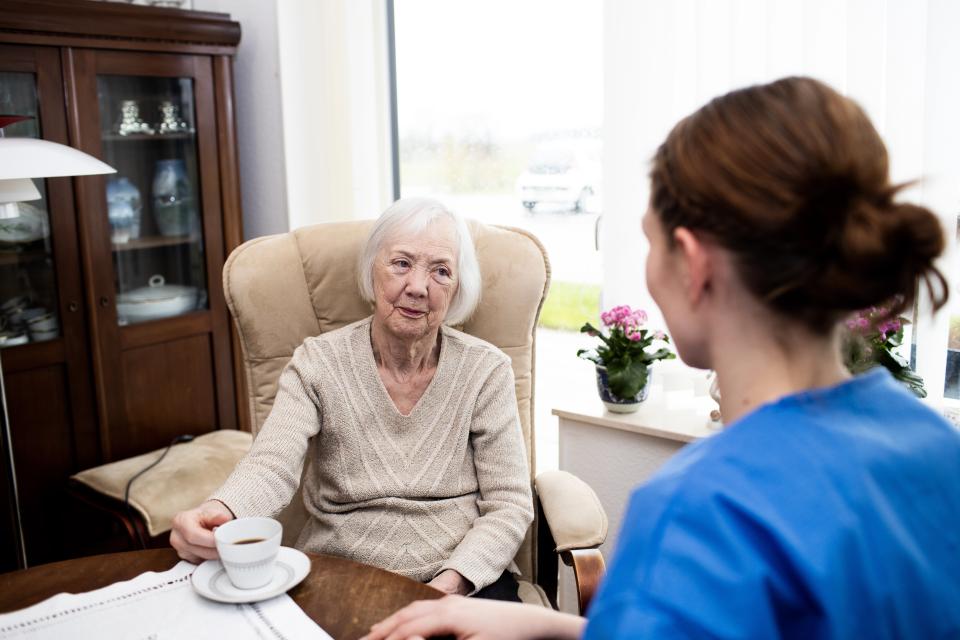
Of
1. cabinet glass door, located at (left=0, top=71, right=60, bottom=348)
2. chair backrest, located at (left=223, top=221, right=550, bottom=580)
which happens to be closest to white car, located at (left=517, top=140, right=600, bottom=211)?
chair backrest, located at (left=223, top=221, right=550, bottom=580)

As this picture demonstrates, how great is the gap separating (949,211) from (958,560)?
4.50ft

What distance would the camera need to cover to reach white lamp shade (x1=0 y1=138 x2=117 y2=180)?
1762 millimetres

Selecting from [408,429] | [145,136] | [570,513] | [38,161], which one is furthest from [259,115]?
[570,513]

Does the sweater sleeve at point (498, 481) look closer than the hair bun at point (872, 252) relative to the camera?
No

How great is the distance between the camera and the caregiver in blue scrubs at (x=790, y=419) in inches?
24.8

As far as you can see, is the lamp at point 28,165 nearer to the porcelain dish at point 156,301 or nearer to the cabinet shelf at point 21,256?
the cabinet shelf at point 21,256

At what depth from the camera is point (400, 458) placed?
1674mm

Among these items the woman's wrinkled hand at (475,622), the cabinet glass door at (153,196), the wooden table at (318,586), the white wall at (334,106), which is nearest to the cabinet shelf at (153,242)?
the cabinet glass door at (153,196)

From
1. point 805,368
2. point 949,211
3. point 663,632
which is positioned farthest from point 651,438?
point 663,632

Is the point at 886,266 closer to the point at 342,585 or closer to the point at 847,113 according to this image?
the point at 847,113

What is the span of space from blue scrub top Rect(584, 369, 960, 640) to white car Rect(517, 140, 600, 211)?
2107mm

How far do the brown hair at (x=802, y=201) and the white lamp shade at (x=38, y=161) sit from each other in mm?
1529

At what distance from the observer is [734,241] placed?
28.5 inches

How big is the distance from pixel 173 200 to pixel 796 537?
8.81ft
